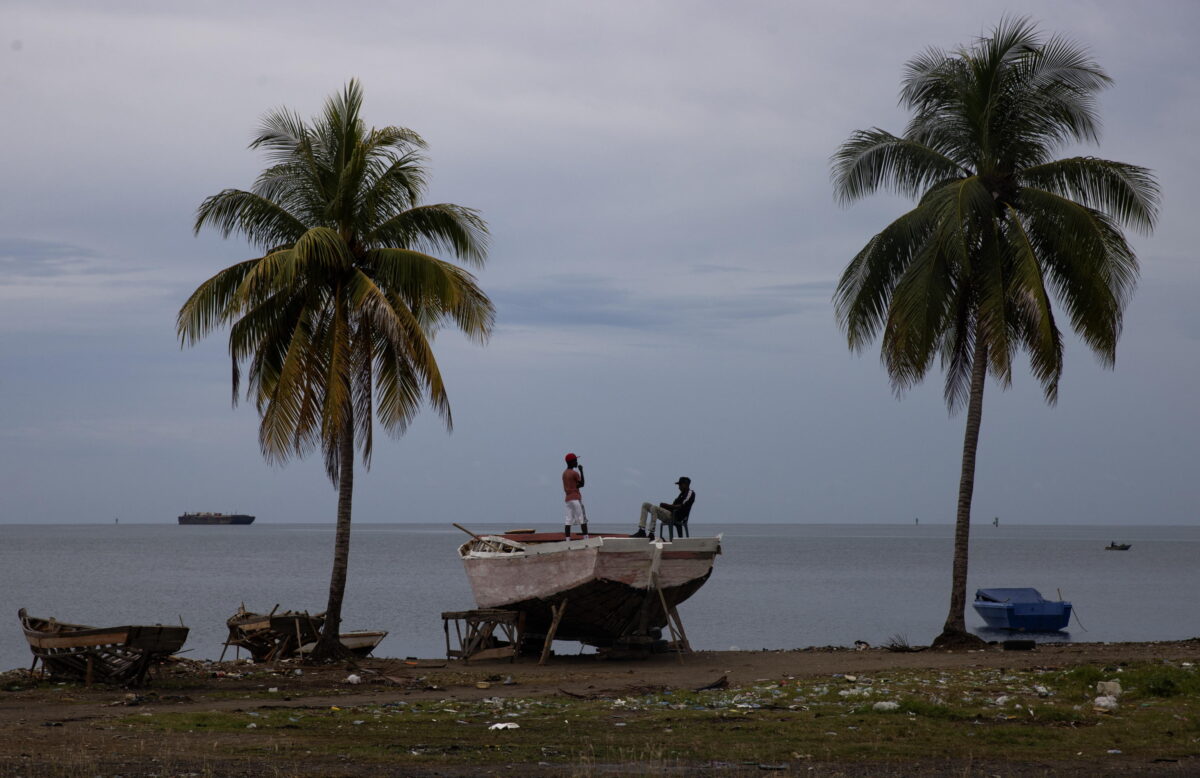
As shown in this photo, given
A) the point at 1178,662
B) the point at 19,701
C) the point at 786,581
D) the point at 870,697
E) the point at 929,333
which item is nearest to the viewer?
the point at 870,697

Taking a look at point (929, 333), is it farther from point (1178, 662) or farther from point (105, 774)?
point (105, 774)

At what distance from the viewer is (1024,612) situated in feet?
144

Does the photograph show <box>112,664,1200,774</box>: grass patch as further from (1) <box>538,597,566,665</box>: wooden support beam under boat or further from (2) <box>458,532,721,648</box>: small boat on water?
(1) <box>538,597,566,665</box>: wooden support beam under boat

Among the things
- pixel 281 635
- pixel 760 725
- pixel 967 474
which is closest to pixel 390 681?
pixel 281 635

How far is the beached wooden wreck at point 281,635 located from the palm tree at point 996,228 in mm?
13525

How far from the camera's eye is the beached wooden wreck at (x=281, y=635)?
25594mm

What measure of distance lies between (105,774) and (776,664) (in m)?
15.1

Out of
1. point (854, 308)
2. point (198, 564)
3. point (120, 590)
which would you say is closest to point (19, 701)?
point (854, 308)

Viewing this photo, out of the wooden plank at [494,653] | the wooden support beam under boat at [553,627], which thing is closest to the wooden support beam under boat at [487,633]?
the wooden plank at [494,653]

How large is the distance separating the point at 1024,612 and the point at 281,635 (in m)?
28.9

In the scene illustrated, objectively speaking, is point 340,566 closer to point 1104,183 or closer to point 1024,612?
point 1104,183

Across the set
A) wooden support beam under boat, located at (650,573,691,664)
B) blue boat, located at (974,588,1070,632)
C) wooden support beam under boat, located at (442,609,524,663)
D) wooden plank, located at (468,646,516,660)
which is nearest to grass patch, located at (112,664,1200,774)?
wooden support beam under boat, located at (650,573,691,664)

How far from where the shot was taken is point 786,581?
301ft

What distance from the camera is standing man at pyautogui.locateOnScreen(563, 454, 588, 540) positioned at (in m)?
25.2
